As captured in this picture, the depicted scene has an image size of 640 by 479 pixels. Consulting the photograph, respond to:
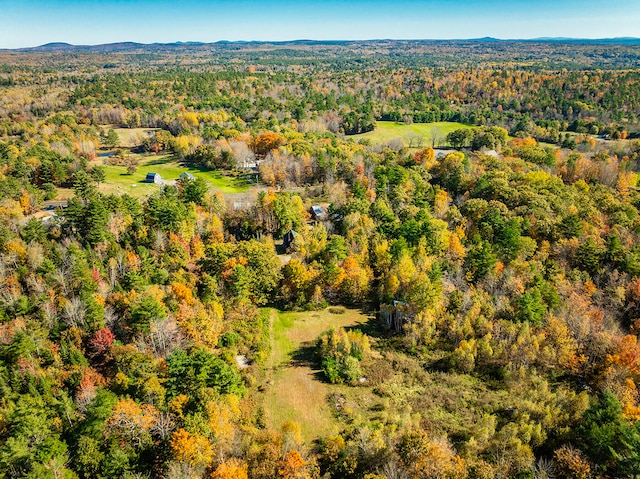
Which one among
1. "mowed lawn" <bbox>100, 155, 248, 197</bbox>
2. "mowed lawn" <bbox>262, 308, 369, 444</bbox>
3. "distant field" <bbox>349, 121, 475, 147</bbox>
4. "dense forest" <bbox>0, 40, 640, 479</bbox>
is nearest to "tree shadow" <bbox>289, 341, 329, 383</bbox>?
"mowed lawn" <bbox>262, 308, 369, 444</bbox>

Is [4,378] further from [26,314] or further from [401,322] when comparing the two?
[401,322]

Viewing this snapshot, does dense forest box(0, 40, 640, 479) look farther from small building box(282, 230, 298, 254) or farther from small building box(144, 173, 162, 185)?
small building box(144, 173, 162, 185)

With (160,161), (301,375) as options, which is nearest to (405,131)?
(160,161)

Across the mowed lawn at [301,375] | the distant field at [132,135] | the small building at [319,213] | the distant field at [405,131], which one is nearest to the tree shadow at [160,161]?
the distant field at [132,135]

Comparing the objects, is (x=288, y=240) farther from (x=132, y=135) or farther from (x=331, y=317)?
(x=132, y=135)

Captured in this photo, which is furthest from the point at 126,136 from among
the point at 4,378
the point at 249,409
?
the point at 249,409
